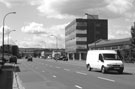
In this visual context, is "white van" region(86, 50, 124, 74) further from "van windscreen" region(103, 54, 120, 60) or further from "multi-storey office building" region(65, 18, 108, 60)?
"multi-storey office building" region(65, 18, 108, 60)

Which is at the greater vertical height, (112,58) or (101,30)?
(101,30)

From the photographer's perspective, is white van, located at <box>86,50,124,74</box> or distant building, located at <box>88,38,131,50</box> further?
distant building, located at <box>88,38,131,50</box>

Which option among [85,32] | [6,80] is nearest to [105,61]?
[6,80]

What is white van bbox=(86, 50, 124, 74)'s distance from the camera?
2609 centimetres

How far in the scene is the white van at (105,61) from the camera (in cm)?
2609

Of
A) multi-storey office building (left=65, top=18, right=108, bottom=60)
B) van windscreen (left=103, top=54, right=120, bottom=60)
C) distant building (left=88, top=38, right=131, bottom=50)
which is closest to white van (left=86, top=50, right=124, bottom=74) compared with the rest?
van windscreen (left=103, top=54, right=120, bottom=60)

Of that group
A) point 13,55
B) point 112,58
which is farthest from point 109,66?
point 13,55

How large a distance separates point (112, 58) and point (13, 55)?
136 ft

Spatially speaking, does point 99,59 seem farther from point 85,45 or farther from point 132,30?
point 85,45

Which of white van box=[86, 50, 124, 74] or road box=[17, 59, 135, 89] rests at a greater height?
white van box=[86, 50, 124, 74]

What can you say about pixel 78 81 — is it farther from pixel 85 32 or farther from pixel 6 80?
pixel 85 32

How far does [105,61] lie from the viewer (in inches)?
1048

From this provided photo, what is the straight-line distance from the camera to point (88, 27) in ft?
408

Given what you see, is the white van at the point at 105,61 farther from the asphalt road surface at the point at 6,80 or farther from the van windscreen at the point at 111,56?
the asphalt road surface at the point at 6,80
